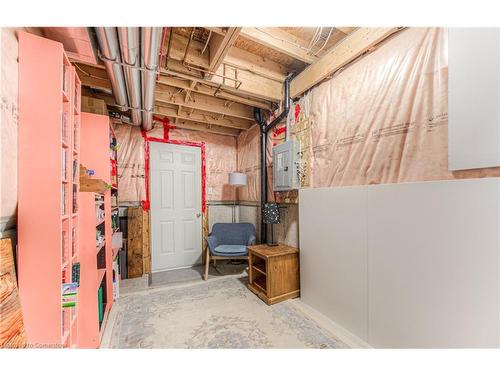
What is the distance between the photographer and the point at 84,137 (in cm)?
206

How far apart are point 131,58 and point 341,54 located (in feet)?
5.97

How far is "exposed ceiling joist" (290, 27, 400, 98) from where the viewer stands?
5.69 feet

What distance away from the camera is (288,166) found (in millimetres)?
2609

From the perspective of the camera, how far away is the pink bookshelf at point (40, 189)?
1.05m

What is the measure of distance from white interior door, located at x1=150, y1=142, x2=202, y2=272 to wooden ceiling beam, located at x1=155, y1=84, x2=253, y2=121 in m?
1.00

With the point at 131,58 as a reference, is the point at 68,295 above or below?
below

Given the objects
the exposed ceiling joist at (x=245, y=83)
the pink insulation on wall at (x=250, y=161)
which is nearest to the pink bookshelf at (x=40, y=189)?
the exposed ceiling joist at (x=245, y=83)

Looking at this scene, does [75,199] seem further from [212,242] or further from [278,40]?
[278,40]

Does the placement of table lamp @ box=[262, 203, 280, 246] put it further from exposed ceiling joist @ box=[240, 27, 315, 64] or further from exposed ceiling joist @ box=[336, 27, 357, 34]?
exposed ceiling joist @ box=[336, 27, 357, 34]

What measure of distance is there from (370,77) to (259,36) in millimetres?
1038

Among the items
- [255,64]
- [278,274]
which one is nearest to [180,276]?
[278,274]

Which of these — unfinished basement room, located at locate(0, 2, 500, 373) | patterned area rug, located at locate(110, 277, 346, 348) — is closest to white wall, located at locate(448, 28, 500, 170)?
unfinished basement room, located at locate(0, 2, 500, 373)
